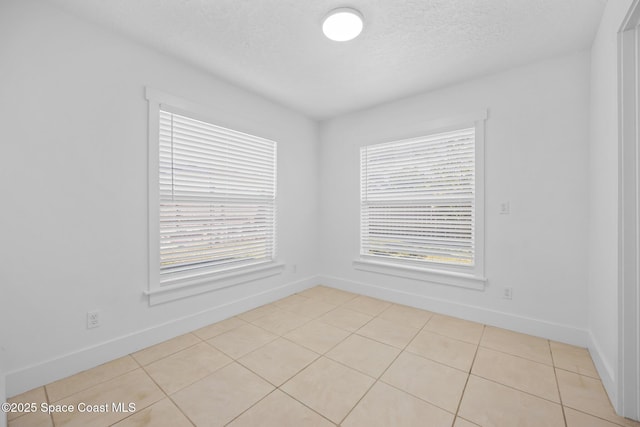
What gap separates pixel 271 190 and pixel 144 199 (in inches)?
57.9

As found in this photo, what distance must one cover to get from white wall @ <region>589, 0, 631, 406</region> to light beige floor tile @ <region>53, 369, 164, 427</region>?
284 centimetres

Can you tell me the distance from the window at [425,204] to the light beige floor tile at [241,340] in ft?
5.49

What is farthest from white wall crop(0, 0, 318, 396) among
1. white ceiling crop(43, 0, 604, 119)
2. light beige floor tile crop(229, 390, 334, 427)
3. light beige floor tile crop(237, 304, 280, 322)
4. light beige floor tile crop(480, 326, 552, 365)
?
light beige floor tile crop(480, 326, 552, 365)

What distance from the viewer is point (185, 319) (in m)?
2.51

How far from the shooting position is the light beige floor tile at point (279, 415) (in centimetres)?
145

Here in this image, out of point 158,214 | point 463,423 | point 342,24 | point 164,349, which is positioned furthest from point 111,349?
point 342,24

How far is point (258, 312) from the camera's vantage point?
9.96ft

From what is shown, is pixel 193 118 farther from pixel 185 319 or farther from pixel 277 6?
pixel 185 319

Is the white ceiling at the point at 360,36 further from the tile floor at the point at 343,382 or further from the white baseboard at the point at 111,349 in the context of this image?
the tile floor at the point at 343,382

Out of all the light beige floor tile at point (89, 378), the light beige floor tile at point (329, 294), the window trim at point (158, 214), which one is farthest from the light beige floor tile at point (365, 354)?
the light beige floor tile at point (89, 378)

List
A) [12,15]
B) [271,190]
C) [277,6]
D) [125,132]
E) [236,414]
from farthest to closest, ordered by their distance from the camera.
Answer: [271,190] < [125,132] < [277,6] < [12,15] < [236,414]

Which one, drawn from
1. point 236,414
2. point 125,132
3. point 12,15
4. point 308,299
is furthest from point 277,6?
point 308,299

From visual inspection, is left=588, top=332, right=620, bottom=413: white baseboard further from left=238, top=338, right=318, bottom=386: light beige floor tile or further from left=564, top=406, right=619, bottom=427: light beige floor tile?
left=238, top=338, right=318, bottom=386: light beige floor tile

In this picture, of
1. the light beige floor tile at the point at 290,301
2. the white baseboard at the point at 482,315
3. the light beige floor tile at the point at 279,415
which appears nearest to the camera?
the light beige floor tile at the point at 279,415
